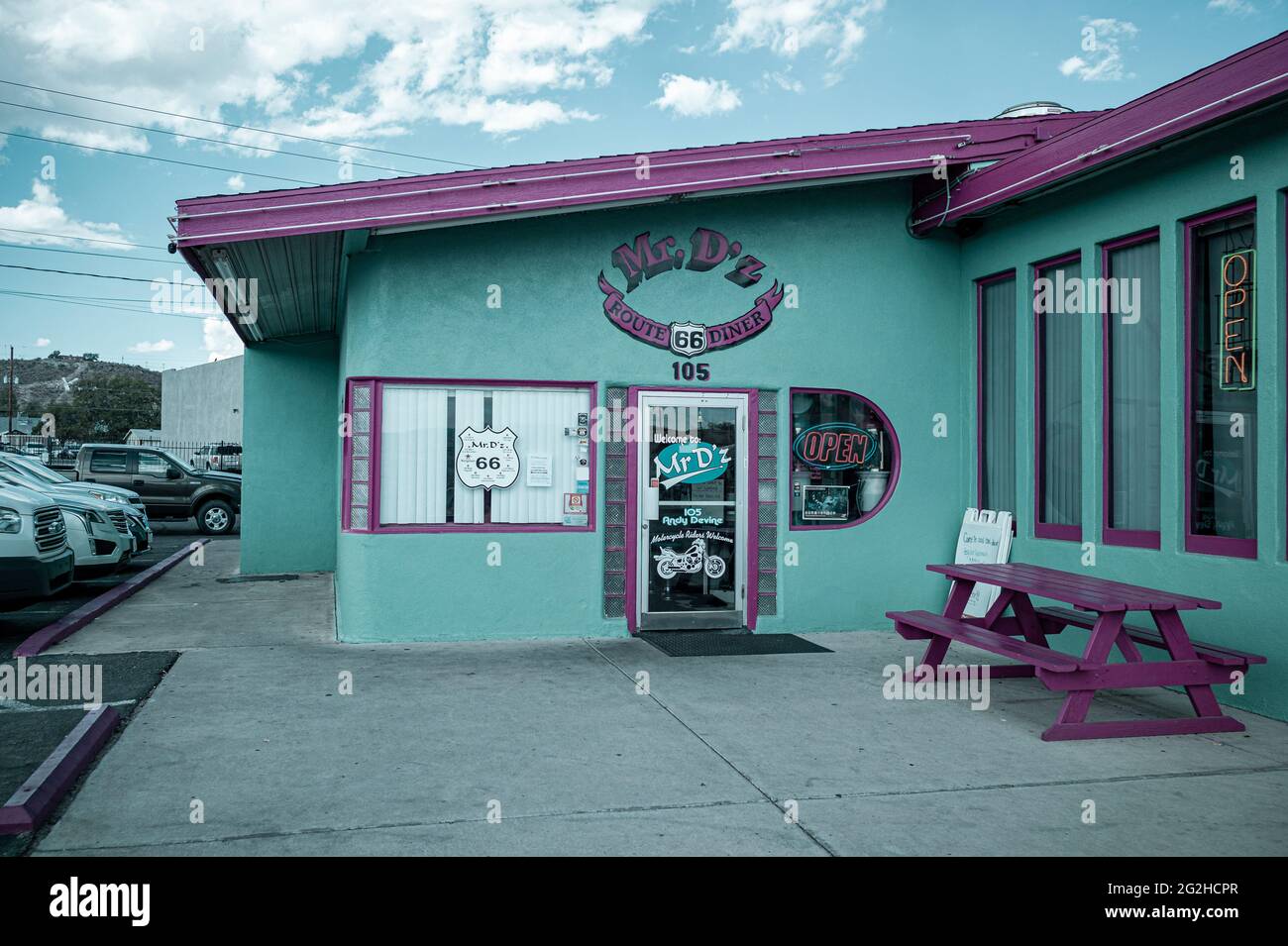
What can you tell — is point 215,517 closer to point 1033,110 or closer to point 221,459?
point 221,459

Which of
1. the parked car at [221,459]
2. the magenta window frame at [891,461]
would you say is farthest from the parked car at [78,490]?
the parked car at [221,459]

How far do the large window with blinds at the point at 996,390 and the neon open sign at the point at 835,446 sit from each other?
107 centimetres

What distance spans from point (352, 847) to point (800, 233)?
7.07 metres

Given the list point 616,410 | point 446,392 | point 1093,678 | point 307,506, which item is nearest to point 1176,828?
point 1093,678

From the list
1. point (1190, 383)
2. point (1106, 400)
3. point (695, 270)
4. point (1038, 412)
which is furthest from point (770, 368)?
point (1190, 383)

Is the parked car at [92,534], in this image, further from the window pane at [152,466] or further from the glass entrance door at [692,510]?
the window pane at [152,466]

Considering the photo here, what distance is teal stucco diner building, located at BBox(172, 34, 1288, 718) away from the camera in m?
7.36

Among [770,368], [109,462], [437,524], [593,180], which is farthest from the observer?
[109,462]

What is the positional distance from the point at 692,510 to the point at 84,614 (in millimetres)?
5911

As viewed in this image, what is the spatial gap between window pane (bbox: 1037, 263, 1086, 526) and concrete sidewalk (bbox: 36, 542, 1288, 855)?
1.93 metres

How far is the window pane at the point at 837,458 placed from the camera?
9.49 metres

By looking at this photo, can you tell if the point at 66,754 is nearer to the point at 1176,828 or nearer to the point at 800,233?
the point at 1176,828

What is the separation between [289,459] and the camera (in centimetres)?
1354

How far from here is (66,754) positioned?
201 inches
